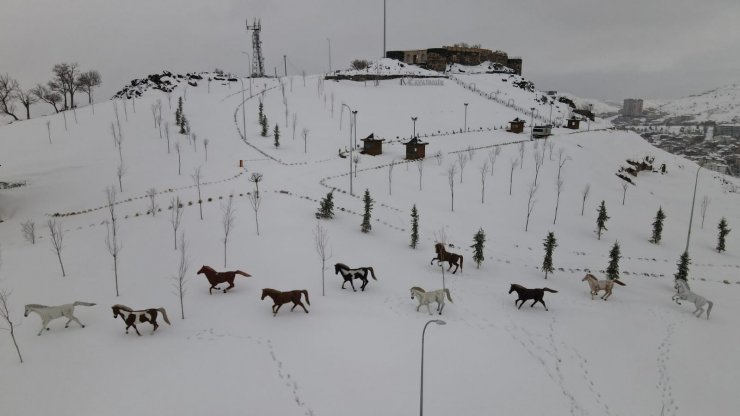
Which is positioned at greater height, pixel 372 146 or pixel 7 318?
pixel 372 146

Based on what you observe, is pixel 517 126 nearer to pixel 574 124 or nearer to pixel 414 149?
pixel 574 124

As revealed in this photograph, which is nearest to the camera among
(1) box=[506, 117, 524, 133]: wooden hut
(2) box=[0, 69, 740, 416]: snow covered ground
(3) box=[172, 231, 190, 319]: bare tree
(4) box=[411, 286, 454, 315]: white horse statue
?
(2) box=[0, 69, 740, 416]: snow covered ground

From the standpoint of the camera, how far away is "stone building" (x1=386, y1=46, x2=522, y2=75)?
129 m

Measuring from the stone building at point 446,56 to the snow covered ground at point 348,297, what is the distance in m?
81.0

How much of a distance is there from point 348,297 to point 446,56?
122 metres

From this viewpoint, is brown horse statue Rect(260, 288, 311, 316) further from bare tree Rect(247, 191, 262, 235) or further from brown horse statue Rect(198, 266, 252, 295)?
bare tree Rect(247, 191, 262, 235)

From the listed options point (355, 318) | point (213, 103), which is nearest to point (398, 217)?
point (355, 318)

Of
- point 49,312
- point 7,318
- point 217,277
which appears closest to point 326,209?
point 217,277

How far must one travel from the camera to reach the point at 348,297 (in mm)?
22828

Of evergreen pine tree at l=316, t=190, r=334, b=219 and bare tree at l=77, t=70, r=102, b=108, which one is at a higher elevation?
bare tree at l=77, t=70, r=102, b=108

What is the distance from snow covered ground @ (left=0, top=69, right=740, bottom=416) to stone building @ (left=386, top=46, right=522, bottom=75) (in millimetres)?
80958

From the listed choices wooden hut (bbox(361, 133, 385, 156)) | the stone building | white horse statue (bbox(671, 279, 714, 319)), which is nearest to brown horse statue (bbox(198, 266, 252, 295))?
white horse statue (bbox(671, 279, 714, 319))

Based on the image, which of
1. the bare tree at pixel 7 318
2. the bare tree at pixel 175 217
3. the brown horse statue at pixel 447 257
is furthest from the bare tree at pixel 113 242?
the brown horse statue at pixel 447 257

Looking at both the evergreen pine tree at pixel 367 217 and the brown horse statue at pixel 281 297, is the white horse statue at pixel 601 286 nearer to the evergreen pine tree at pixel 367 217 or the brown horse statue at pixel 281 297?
the evergreen pine tree at pixel 367 217
